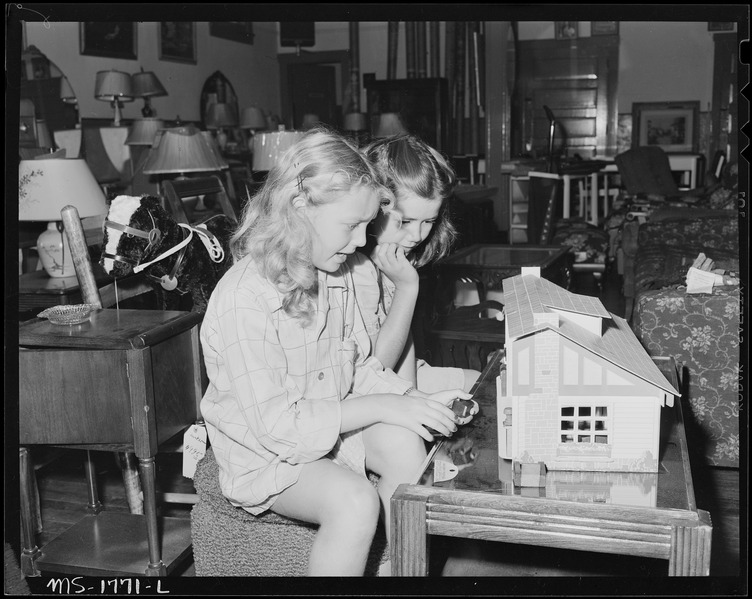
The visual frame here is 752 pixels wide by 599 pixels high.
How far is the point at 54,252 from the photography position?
248 centimetres

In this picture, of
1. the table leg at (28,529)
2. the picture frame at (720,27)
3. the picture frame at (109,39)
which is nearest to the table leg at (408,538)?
the table leg at (28,529)

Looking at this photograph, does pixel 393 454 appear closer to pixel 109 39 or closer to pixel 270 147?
pixel 270 147

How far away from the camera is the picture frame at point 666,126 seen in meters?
8.38

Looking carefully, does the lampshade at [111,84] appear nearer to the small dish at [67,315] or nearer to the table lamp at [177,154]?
the table lamp at [177,154]

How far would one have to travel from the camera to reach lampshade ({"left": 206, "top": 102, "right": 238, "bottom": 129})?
7.94 meters

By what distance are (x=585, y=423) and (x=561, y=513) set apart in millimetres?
190

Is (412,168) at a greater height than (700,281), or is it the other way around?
(412,168)

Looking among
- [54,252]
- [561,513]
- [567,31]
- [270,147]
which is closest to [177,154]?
[270,147]

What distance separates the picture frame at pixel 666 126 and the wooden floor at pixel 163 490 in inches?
257

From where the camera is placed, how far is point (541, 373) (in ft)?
4.24

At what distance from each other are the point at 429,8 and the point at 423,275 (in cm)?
168

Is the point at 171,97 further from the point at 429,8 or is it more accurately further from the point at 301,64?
the point at 429,8

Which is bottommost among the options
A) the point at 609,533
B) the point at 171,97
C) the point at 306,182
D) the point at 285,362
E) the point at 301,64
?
the point at 609,533
